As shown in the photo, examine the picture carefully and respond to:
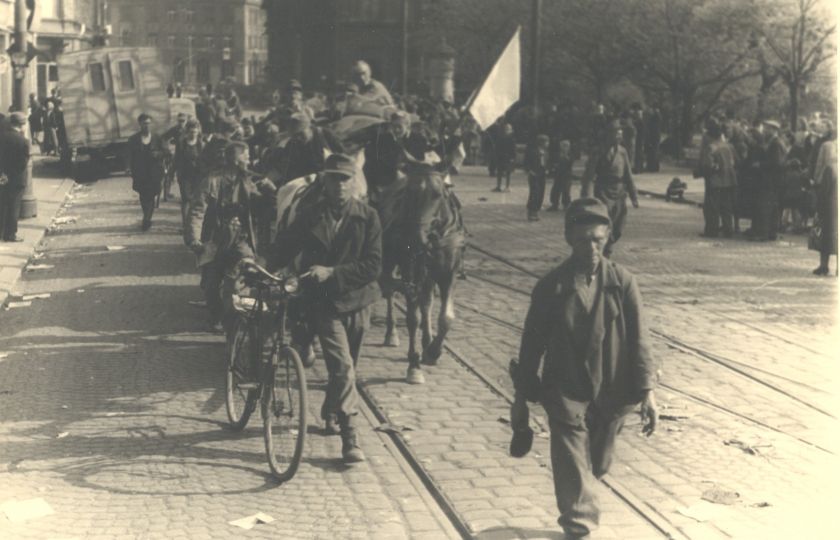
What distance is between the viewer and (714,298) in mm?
14586

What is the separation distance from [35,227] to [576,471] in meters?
16.2

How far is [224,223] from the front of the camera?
11.4m

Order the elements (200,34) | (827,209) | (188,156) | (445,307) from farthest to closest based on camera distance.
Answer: (200,34) < (188,156) < (827,209) < (445,307)

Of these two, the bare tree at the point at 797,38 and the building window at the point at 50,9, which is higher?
the building window at the point at 50,9

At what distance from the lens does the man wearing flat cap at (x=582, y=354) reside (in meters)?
6.31

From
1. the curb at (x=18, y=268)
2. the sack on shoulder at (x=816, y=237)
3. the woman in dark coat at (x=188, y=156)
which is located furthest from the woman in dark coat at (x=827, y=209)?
the curb at (x=18, y=268)

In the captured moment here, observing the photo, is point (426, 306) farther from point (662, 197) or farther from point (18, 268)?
point (662, 197)

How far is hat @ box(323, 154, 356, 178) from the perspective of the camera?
8258 mm

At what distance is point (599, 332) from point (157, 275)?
421 inches

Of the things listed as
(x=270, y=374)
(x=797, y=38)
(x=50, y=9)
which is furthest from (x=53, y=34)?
(x=270, y=374)

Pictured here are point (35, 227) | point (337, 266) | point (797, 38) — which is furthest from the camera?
point (797, 38)

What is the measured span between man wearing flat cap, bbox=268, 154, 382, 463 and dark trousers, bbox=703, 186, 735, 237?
13113 mm

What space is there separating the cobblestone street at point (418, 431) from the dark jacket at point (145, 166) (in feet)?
14.9

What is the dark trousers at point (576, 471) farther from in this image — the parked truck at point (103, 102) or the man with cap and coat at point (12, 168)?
the parked truck at point (103, 102)
